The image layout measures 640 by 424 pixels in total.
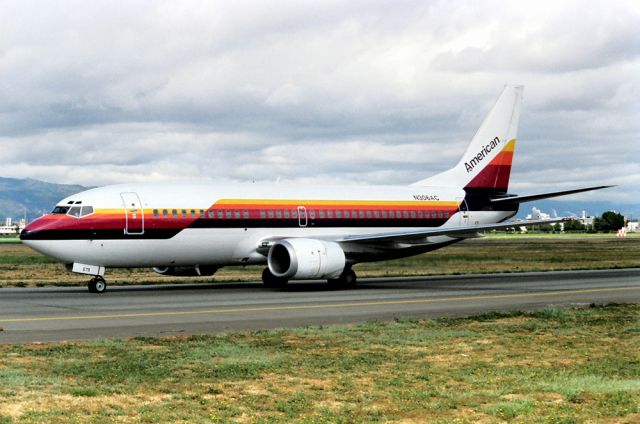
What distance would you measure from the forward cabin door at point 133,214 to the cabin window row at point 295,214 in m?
0.61

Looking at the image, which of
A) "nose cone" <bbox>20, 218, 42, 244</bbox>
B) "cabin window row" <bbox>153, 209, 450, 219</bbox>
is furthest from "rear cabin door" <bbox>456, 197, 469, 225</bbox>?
"nose cone" <bbox>20, 218, 42, 244</bbox>

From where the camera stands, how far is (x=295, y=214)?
1399 inches

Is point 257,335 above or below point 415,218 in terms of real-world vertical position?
below

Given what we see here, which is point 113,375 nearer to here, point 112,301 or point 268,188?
A: point 112,301

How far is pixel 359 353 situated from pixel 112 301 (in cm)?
1391

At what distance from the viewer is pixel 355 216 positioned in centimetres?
3731

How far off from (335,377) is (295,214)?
22710 mm

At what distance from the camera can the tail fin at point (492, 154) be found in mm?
41781

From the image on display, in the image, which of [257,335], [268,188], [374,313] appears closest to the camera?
[257,335]

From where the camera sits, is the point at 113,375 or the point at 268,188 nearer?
the point at 113,375

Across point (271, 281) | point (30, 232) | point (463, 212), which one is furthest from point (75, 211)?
point (463, 212)

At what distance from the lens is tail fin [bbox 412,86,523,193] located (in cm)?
4178

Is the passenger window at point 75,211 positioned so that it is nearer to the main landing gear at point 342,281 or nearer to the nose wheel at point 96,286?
the nose wheel at point 96,286

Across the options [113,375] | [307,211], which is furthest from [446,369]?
[307,211]
